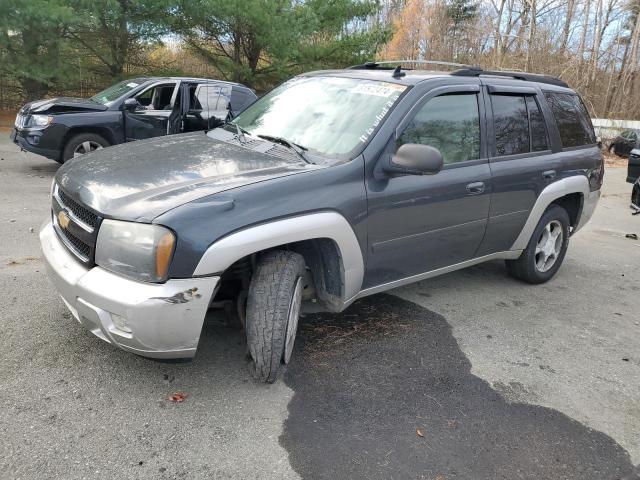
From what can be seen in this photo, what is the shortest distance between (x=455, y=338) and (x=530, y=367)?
55cm

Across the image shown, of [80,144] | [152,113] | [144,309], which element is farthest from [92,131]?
[144,309]

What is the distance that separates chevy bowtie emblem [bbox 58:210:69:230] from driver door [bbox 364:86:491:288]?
5.76 ft

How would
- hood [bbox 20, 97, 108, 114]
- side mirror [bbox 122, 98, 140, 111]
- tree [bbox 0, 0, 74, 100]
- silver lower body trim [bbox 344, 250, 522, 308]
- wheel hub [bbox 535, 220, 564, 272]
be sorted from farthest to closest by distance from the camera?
tree [bbox 0, 0, 74, 100] → side mirror [bbox 122, 98, 140, 111] → hood [bbox 20, 97, 108, 114] → wheel hub [bbox 535, 220, 564, 272] → silver lower body trim [bbox 344, 250, 522, 308]

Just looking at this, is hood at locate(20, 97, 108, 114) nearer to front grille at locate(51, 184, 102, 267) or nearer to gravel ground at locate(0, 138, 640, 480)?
gravel ground at locate(0, 138, 640, 480)

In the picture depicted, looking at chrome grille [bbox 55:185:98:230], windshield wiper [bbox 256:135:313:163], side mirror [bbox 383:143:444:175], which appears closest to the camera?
chrome grille [bbox 55:185:98:230]

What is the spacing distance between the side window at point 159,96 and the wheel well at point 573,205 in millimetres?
6397

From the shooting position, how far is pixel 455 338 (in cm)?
391

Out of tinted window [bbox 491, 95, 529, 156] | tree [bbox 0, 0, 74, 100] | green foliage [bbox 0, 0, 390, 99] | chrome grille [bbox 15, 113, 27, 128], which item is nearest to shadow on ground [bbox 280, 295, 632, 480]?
tinted window [bbox 491, 95, 529, 156]

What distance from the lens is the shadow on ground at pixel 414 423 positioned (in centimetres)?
259

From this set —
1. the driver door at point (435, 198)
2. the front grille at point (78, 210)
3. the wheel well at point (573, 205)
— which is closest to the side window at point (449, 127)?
the driver door at point (435, 198)

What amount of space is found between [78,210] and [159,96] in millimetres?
6579

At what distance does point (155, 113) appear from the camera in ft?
29.0

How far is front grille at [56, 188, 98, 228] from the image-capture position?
2.78 metres

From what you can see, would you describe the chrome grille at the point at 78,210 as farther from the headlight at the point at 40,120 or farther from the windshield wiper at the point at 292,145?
the headlight at the point at 40,120
